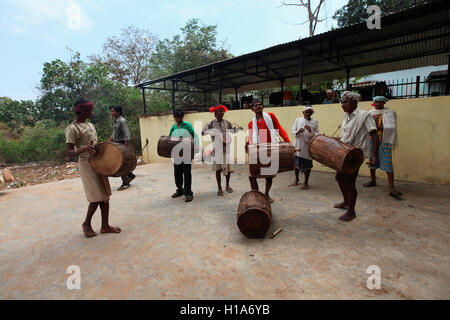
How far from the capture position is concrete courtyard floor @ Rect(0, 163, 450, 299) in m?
1.96

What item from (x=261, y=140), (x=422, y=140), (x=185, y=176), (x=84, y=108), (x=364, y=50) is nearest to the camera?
(x=84, y=108)

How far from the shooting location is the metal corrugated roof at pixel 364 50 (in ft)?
17.8

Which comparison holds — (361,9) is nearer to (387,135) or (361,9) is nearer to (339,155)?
(387,135)

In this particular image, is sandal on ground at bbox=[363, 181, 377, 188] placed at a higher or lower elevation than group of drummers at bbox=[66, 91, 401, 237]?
lower

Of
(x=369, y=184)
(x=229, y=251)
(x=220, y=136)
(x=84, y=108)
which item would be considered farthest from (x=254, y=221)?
(x=369, y=184)

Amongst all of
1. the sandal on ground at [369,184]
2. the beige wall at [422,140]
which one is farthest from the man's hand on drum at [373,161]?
the beige wall at [422,140]

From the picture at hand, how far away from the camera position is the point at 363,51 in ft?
24.5

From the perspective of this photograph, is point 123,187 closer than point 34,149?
Yes

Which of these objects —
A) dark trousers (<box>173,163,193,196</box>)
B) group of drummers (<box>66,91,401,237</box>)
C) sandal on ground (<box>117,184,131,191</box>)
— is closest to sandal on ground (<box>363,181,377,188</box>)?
group of drummers (<box>66,91,401,237</box>)

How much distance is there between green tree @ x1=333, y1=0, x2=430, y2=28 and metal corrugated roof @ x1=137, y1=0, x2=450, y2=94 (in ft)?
22.9

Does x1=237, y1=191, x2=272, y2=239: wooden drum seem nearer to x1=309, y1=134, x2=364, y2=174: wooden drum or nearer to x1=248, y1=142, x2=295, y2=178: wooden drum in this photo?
x1=248, y1=142, x2=295, y2=178: wooden drum

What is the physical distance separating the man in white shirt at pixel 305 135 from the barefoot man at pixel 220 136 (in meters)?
1.39

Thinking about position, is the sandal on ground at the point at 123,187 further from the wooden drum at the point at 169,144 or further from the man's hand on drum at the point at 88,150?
the man's hand on drum at the point at 88,150

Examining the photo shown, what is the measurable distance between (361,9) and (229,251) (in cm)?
1746
